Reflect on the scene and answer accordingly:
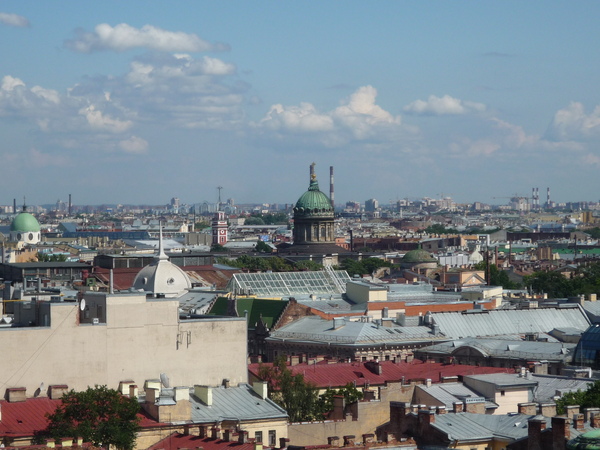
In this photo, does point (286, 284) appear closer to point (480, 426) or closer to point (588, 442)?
point (480, 426)

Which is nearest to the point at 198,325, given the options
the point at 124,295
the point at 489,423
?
the point at 124,295

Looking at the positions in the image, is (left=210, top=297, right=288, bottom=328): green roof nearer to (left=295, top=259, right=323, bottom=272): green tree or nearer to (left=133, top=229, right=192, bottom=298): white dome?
(left=133, top=229, right=192, bottom=298): white dome

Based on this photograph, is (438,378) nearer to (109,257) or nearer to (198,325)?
(198,325)

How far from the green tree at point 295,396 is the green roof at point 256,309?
120 feet

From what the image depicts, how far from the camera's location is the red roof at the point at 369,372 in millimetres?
56031

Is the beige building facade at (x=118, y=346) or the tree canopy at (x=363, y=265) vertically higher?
the beige building facade at (x=118, y=346)

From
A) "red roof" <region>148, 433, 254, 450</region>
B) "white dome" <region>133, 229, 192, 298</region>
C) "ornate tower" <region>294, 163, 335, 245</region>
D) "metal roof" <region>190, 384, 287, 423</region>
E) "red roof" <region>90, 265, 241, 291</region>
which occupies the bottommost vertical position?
"red roof" <region>148, 433, 254, 450</region>

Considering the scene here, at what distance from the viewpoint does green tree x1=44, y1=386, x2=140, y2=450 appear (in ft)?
127

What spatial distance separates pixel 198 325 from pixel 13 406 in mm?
6765

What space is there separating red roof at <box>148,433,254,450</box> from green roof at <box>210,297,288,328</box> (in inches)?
1853

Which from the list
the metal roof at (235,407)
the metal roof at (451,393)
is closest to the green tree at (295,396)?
the metal roof at (235,407)

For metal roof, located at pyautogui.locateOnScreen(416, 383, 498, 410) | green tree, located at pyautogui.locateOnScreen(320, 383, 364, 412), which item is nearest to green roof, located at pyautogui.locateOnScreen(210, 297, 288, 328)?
green tree, located at pyautogui.locateOnScreen(320, 383, 364, 412)

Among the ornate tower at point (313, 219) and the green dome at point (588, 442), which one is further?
the ornate tower at point (313, 219)

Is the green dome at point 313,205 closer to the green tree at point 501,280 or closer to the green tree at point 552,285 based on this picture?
the green tree at point 501,280
